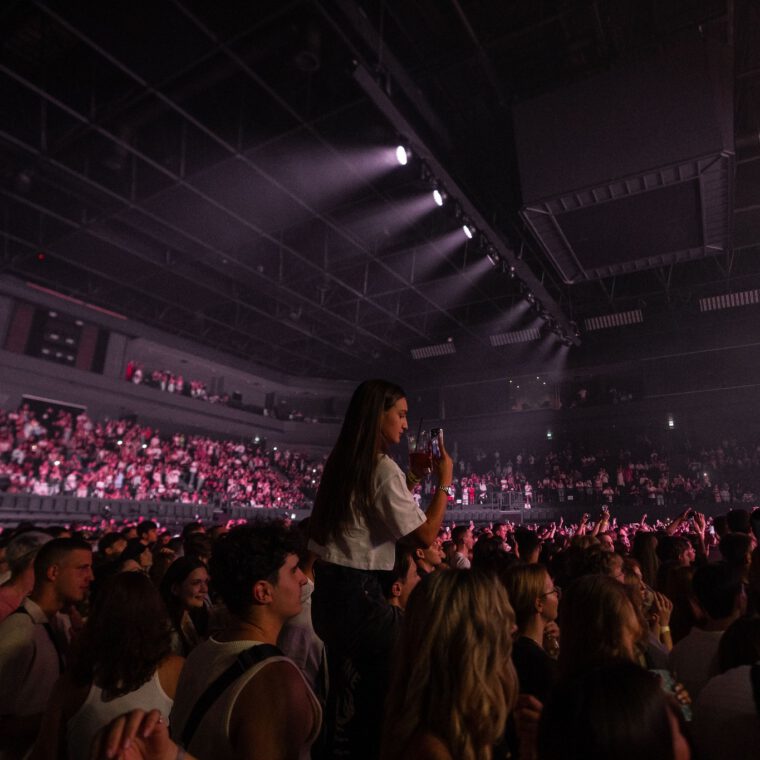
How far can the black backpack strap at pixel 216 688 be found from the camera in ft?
4.83

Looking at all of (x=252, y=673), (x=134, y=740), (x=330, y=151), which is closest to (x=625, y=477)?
(x=330, y=151)

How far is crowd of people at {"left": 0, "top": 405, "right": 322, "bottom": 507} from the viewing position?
14250 millimetres

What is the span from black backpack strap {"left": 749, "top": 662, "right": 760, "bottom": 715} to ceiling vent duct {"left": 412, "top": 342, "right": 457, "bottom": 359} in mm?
19214

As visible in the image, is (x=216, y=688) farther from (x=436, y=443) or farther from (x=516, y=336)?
(x=516, y=336)

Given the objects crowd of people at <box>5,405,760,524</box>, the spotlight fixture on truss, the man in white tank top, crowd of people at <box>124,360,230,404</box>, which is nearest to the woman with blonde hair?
the man in white tank top

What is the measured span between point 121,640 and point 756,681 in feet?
6.82

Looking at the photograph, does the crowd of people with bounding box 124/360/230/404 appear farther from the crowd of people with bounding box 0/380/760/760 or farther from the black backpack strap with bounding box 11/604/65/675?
the black backpack strap with bounding box 11/604/65/675

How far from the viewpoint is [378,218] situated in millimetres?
12766

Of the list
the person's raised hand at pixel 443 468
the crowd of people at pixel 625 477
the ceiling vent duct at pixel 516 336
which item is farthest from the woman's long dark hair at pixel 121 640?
the ceiling vent duct at pixel 516 336

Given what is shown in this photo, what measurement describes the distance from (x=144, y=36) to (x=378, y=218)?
19.6 ft

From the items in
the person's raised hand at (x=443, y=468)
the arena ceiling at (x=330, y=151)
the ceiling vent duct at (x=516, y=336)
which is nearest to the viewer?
the person's raised hand at (x=443, y=468)

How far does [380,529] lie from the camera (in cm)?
213

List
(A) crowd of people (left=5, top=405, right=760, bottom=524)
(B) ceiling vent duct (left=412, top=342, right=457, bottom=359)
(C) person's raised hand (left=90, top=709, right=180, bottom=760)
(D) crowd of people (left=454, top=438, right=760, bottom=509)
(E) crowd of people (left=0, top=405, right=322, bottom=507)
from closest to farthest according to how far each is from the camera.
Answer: (C) person's raised hand (left=90, top=709, right=180, bottom=760), (E) crowd of people (left=0, top=405, right=322, bottom=507), (A) crowd of people (left=5, top=405, right=760, bottom=524), (D) crowd of people (left=454, top=438, right=760, bottom=509), (B) ceiling vent duct (left=412, top=342, right=457, bottom=359)

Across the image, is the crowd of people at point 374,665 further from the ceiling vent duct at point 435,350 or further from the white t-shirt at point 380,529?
the ceiling vent duct at point 435,350
